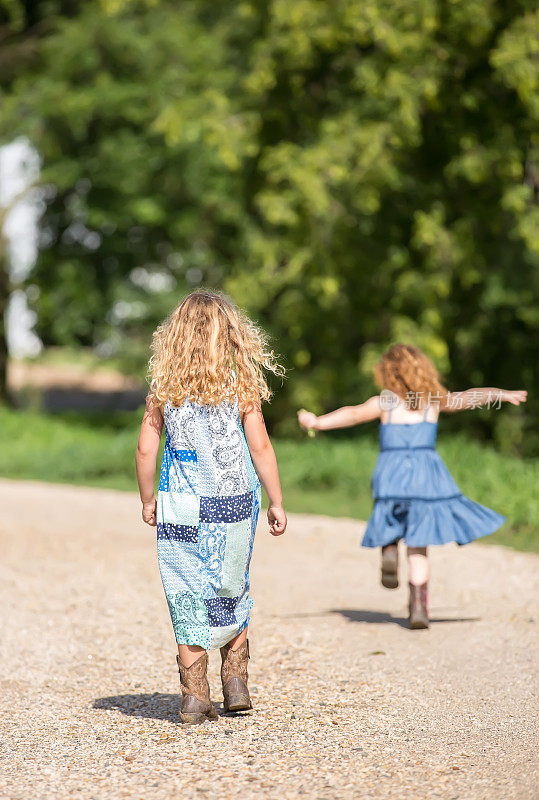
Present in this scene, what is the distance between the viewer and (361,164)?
1552 cm

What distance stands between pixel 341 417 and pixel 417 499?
28.7 inches

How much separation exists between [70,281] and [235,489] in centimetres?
2168

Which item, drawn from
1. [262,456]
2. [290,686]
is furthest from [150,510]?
[290,686]

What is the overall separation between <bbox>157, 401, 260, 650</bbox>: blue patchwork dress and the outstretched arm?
1555 mm

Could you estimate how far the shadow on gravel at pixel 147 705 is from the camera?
16.8ft

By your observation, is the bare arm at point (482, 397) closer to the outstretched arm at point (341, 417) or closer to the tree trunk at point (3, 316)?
the outstretched arm at point (341, 417)

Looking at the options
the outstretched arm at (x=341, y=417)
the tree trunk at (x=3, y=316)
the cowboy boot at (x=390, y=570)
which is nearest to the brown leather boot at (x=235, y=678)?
the outstretched arm at (x=341, y=417)

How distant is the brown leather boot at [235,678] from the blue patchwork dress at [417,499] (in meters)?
2.11

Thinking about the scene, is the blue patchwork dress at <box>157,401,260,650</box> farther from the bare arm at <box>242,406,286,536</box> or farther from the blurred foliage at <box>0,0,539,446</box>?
the blurred foliage at <box>0,0,539,446</box>

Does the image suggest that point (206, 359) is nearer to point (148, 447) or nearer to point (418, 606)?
point (148, 447)

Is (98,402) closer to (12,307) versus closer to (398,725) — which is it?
(12,307)

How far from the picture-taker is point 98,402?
46625 millimetres

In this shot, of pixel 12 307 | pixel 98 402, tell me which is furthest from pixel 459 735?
pixel 98 402

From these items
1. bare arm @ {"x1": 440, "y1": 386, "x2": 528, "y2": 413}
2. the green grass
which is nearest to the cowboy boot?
bare arm @ {"x1": 440, "y1": 386, "x2": 528, "y2": 413}
